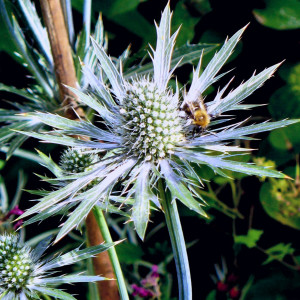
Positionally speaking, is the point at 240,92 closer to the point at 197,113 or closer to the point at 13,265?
the point at 197,113

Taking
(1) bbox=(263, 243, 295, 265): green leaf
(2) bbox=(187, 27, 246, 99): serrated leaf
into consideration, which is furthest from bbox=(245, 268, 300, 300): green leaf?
(2) bbox=(187, 27, 246, 99): serrated leaf

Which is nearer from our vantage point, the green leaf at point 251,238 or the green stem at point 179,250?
the green stem at point 179,250

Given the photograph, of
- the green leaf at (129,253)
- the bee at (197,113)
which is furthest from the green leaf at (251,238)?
the bee at (197,113)

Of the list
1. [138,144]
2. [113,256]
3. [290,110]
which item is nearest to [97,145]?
[138,144]

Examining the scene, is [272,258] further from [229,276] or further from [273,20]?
[273,20]

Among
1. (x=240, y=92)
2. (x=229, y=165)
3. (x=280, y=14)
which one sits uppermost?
(x=280, y=14)

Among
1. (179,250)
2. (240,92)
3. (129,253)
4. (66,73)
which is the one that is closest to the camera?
(179,250)

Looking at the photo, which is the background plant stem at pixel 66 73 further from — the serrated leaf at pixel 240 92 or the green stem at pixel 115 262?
the serrated leaf at pixel 240 92

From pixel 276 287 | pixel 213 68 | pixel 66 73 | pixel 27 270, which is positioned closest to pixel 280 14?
pixel 213 68
